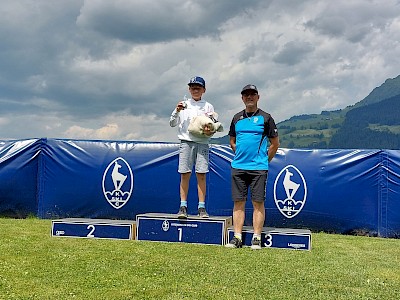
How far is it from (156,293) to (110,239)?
2.75 m

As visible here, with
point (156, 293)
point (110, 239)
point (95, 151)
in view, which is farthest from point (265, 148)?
point (95, 151)

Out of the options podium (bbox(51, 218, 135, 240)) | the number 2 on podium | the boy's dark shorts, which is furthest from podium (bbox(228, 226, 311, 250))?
the number 2 on podium

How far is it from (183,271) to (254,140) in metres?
2.12

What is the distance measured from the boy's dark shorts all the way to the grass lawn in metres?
0.66

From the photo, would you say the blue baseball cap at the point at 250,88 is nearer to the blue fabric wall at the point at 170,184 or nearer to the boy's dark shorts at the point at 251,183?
the boy's dark shorts at the point at 251,183

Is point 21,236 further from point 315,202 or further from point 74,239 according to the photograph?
point 315,202

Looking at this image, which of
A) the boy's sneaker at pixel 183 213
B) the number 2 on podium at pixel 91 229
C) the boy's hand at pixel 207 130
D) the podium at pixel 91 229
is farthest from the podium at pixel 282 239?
the number 2 on podium at pixel 91 229

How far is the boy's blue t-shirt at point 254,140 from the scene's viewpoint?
5535 mm

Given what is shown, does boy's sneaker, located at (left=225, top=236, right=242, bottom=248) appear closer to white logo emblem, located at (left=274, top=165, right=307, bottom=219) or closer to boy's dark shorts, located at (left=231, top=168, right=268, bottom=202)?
boy's dark shorts, located at (left=231, top=168, right=268, bottom=202)

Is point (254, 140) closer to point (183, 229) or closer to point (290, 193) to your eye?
point (183, 229)

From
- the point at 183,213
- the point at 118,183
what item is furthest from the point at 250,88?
the point at 118,183

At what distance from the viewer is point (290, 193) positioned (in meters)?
7.65

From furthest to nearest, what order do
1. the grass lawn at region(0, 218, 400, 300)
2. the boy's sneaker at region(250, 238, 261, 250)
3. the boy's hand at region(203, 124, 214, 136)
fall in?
the boy's hand at region(203, 124, 214, 136) → the boy's sneaker at region(250, 238, 261, 250) → the grass lawn at region(0, 218, 400, 300)

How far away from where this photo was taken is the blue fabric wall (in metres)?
7.61
